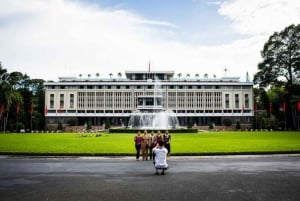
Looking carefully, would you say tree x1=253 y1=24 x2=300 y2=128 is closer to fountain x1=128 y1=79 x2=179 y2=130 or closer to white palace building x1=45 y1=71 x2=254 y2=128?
fountain x1=128 y1=79 x2=179 y2=130

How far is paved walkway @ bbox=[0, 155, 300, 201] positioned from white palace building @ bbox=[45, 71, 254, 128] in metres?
107

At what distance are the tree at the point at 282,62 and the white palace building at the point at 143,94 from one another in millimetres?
48351

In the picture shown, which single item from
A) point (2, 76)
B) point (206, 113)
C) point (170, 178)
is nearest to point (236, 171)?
point (170, 178)

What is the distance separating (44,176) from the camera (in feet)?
54.0

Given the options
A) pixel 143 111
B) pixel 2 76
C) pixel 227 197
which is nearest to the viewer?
pixel 227 197

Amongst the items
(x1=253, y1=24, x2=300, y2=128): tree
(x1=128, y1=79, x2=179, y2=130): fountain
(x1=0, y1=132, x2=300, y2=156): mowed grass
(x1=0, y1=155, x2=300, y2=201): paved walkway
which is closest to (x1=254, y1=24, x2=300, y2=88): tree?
(x1=253, y1=24, x2=300, y2=128): tree

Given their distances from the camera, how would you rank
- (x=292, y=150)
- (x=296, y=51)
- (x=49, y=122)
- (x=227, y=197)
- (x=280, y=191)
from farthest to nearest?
(x=49, y=122), (x=296, y=51), (x=292, y=150), (x=280, y=191), (x=227, y=197)

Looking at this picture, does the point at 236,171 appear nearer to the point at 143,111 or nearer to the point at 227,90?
the point at 143,111

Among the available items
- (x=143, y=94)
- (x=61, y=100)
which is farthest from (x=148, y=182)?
(x=61, y=100)

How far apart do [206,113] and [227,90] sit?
10.8 meters

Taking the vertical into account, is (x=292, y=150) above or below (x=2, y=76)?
below

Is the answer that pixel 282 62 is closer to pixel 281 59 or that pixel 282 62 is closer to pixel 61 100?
pixel 281 59

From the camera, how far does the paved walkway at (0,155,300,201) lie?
12000 millimetres

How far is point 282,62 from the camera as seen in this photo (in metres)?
77.7
